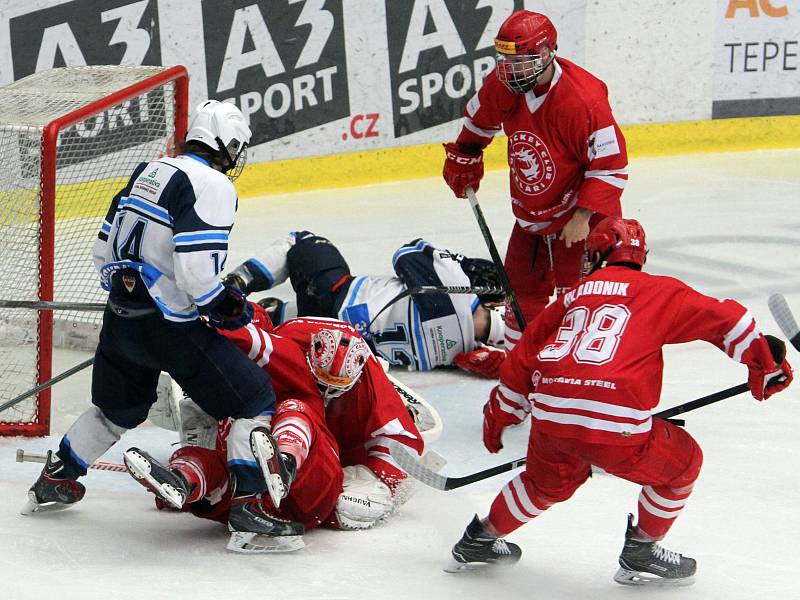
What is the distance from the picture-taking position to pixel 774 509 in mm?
3215

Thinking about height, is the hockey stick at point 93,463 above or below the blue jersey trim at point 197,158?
below

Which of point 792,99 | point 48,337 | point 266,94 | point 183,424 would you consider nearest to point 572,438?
point 183,424

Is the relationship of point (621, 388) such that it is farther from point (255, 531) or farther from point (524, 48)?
point (524, 48)

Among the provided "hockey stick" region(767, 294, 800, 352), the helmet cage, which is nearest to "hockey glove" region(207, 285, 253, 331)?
"hockey stick" region(767, 294, 800, 352)

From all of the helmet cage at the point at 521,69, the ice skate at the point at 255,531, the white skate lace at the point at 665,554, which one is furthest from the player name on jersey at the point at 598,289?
the helmet cage at the point at 521,69

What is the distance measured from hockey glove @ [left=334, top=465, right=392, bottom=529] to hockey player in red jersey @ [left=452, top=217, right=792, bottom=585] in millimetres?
351

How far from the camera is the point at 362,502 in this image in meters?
2.98

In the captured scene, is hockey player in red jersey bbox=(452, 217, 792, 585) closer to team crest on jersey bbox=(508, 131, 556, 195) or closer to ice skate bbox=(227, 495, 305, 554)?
ice skate bbox=(227, 495, 305, 554)

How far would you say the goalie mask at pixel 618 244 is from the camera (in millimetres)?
2709

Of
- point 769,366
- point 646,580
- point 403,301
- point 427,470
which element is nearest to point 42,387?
point 427,470

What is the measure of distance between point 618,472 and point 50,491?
1272 millimetres

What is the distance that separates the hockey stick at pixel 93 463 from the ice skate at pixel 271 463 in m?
0.73

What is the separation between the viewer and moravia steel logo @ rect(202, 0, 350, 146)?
6.46 meters

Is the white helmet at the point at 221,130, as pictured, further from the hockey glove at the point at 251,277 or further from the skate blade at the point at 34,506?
the hockey glove at the point at 251,277
